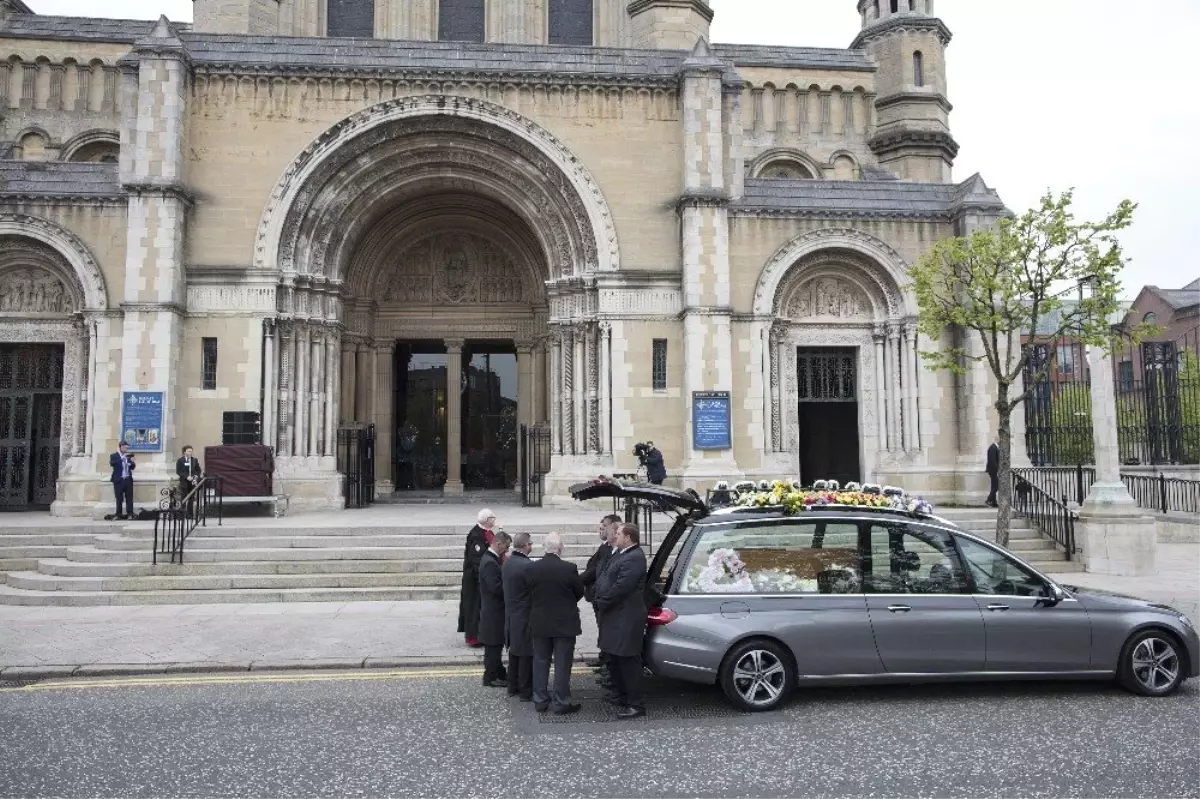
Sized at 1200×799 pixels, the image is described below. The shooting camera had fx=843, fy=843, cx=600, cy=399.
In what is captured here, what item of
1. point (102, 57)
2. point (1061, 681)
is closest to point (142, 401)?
point (102, 57)

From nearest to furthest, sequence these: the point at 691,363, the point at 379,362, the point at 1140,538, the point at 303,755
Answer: the point at 303,755
the point at 1140,538
the point at 691,363
the point at 379,362

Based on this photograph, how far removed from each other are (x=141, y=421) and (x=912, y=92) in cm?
2206

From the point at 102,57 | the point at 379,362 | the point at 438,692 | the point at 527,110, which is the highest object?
the point at 102,57

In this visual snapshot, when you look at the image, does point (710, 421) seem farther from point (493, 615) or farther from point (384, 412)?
point (493, 615)

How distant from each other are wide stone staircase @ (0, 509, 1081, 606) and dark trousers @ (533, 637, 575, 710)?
539cm

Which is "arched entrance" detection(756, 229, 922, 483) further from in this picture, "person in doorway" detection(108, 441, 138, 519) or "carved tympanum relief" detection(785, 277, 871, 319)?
"person in doorway" detection(108, 441, 138, 519)

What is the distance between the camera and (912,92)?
2480 centimetres

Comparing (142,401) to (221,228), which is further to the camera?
(221,228)

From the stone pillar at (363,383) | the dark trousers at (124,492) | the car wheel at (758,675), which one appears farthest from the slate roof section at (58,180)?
the car wheel at (758,675)

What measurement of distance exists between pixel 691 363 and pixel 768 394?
2008mm

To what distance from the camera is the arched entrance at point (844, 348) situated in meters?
17.8

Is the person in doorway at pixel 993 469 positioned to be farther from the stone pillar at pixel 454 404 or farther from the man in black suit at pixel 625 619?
the man in black suit at pixel 625 619

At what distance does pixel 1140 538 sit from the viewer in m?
13.1

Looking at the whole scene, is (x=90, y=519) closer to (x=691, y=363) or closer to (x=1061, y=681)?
(x=691, y=363)
